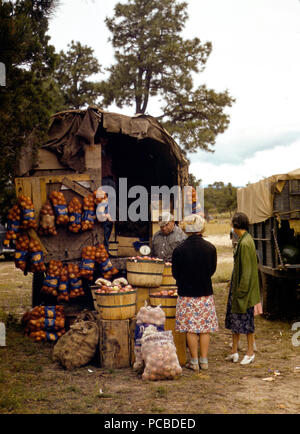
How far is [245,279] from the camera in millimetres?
6414

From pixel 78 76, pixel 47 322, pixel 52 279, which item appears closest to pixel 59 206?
pixel 52 279

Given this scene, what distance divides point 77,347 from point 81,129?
4026mm

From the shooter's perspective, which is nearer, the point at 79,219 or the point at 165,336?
the point at 165,336

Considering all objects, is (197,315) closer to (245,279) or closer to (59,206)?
(245,279)

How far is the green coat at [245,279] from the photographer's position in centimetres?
643

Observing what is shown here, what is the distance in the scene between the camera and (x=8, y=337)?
7.87m

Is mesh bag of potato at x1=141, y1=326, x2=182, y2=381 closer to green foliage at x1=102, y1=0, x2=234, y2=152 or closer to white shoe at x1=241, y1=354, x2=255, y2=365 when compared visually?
white shoe at x1=241, y1=354, x2=255, y2=365

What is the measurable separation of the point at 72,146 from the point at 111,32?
629 inches

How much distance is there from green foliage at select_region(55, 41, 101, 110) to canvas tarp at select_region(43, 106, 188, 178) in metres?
12.9

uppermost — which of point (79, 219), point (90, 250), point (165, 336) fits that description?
point (79, 219)

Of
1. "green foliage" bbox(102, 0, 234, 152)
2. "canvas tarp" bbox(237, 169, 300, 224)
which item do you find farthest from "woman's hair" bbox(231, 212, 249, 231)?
"green foliage" bbox(102, 0, 234, 152)

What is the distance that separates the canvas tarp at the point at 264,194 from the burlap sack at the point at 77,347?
160 inches
